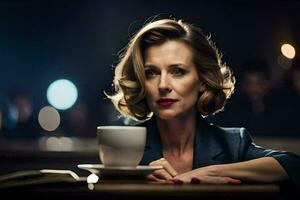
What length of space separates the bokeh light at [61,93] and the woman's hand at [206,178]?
26.4 ft

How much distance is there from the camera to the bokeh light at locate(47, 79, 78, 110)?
9.29m

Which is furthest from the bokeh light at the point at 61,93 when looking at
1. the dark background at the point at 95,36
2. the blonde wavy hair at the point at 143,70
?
the blonde wavy hair at the point at 143,70

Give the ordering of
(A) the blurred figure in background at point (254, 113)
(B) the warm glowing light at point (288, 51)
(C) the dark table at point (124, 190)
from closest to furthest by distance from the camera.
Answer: (C) the dark table at point (124, 190), (A) the blurred figure in background at point (254, 113), (B) the warm glowing light at point (288, 51)

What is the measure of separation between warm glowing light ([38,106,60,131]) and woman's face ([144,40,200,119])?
24.2 ft

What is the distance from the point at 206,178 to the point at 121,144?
158mm

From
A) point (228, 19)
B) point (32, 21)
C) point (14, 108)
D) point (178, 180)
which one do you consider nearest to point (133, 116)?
point (178, 180)

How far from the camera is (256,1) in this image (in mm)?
7648

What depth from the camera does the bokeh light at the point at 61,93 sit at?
929 cm

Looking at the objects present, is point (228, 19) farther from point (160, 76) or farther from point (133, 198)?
point (133, 198)

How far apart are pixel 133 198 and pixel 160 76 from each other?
0.54 metres

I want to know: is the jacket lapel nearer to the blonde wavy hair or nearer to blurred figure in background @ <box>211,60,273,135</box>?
the blonde wavy hair

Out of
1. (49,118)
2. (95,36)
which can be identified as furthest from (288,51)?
(49,118)

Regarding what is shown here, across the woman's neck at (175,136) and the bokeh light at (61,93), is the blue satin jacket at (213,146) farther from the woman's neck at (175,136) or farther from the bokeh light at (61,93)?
the bokeh light at (61,93)

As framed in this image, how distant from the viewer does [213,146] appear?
4.83 ft
